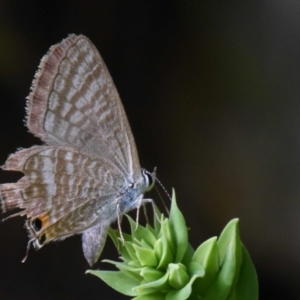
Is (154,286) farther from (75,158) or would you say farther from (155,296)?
(75,158)

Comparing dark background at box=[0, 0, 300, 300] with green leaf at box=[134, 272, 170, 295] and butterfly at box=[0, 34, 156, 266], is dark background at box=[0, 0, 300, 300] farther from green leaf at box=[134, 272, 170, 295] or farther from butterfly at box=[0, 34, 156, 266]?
green leaf at box=[134, 272, 170, 295]

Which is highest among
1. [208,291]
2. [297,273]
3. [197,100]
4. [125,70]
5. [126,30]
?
[126,30]

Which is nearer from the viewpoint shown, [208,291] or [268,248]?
[208,291]

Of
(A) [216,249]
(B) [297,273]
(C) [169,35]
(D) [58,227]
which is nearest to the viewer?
(A) [216,249]

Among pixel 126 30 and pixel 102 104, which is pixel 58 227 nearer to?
pixel 102 104

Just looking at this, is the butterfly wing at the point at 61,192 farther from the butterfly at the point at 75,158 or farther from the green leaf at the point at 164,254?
the green leaf at the point at 164,254

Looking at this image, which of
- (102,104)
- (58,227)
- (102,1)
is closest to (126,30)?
(102,1)

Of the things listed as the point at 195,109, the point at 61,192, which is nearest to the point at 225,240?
the point at 61,192

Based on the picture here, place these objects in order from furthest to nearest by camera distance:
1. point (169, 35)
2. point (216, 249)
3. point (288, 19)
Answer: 1. point (169, 35)
2. point (288, 19)
3. point (216, 249)

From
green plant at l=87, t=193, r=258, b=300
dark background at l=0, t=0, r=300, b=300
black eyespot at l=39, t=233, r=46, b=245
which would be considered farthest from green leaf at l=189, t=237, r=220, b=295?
dark background at l=0, t=0, r=300, b=300
